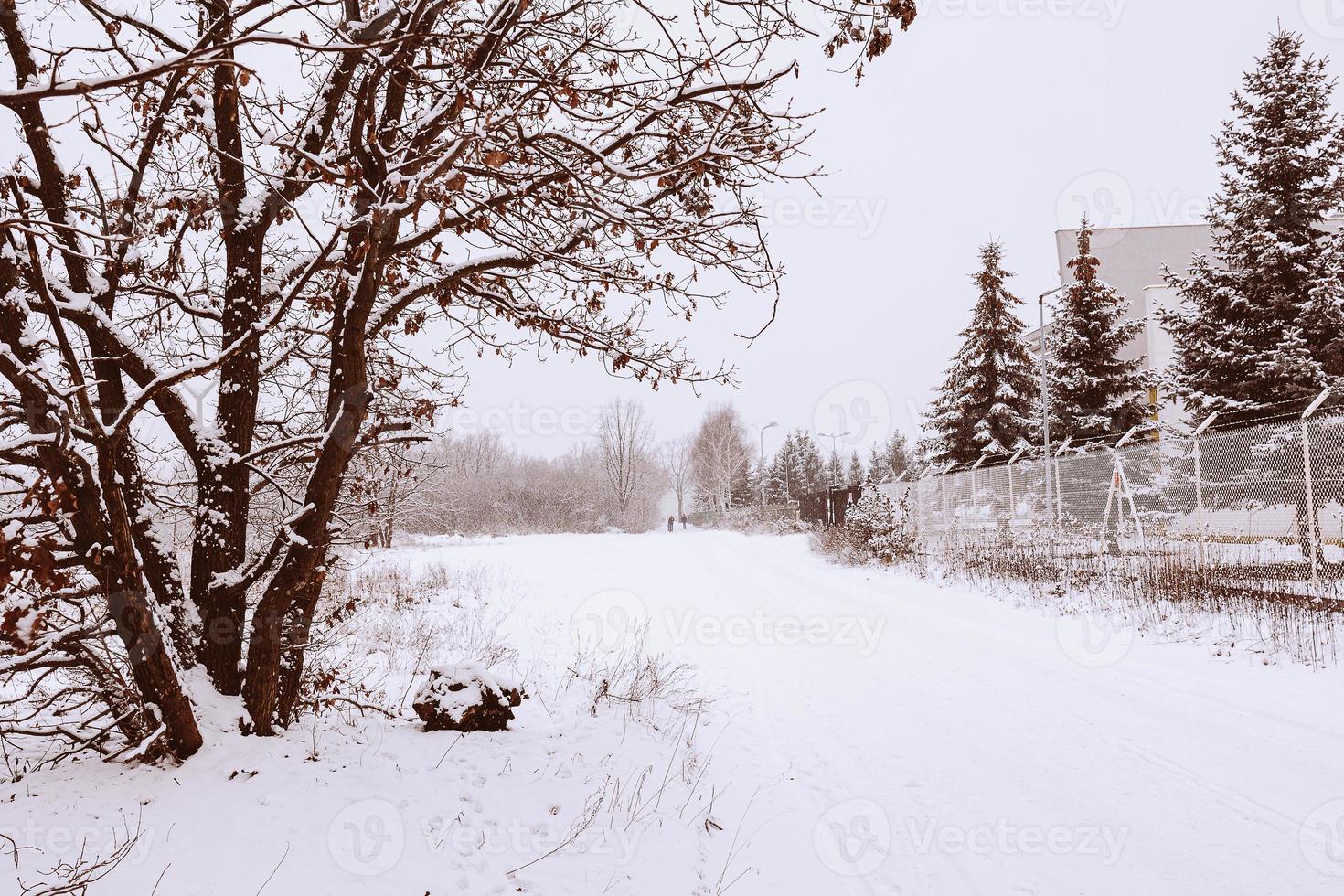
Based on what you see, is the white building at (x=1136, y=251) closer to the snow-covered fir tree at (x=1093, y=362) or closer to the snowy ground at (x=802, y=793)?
the snow-covered fir tree at (x=1093, y=362)

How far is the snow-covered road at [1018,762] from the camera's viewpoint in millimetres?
3676

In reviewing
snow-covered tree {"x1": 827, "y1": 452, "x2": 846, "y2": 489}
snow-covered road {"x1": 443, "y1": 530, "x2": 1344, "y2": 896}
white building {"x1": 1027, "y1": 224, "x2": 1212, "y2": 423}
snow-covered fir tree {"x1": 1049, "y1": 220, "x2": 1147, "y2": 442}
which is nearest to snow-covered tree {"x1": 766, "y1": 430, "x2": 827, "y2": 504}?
snow-covered tree {"x1": 827, "y1": 452, "x2": 846, "y2": 489}

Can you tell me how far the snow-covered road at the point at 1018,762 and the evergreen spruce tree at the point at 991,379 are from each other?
44.2 feet

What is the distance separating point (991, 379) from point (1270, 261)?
1005 centimetres

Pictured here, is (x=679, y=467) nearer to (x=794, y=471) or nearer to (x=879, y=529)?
(x=794, y=471)

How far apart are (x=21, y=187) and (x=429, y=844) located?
12.9 feet

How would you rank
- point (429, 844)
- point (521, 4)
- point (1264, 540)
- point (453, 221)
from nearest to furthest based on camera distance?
point (521, 4) < point (429, 844) < point (453, 221) < point (1264, 540)

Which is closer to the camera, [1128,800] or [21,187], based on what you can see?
[21,187]

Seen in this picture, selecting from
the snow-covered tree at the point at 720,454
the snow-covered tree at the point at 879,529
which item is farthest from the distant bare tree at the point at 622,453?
the snow-covered tree at the point at 879,529

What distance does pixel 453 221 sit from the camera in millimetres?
3971

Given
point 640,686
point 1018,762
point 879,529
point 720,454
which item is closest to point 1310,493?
point 1018,762

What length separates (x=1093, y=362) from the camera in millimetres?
18562

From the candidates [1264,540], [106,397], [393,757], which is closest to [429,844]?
[393,757]

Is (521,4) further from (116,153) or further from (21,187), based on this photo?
(21,187)
